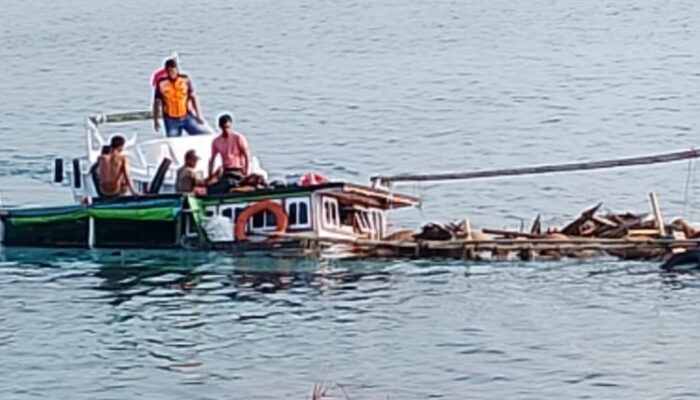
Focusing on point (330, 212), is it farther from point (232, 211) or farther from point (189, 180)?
point (189, 180)

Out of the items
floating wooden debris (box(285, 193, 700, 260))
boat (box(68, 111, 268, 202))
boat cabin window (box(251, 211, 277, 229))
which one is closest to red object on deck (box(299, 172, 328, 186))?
boat cabin window (box(251, 211, 277, 229))

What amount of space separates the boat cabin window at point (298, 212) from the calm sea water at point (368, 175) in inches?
31.1

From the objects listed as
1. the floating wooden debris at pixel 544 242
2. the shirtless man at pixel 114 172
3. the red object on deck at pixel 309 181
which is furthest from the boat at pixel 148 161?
the floating wooden debris at pixel 544 242

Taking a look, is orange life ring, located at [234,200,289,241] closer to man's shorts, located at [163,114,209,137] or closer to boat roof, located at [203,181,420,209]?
boat roof, located at [203,181,420,209]

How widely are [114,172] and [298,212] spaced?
3.29 m

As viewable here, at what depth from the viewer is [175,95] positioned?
111 ft

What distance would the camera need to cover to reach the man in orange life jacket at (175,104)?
33.6 meters

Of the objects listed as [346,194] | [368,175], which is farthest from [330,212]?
[368,175]

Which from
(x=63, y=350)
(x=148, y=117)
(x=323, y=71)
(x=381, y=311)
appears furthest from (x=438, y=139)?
(x=63, y=350)

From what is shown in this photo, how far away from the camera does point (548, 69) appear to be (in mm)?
66750

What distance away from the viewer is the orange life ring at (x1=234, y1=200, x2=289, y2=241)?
3177 centimetres

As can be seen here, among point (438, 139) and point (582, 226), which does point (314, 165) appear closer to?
point (438, 139)

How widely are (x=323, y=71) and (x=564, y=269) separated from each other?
114 feet

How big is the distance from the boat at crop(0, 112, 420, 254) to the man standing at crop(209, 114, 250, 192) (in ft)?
1.37
